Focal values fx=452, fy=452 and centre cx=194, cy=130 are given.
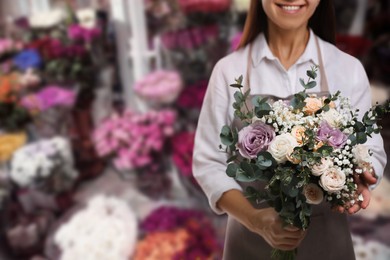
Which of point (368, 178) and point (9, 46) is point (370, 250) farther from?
point (9, 46)

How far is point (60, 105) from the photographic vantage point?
277cm

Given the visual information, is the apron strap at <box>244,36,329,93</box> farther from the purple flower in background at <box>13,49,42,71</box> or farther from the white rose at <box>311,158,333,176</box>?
the purple flower in background at <box>13,49,42,71</box>

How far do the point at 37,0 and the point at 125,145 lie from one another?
118cm

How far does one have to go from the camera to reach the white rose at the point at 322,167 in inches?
36.6

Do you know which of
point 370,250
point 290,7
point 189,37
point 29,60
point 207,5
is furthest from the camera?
point 29,60

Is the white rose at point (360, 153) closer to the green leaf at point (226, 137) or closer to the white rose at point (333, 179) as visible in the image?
the white rose at point (333, 179)

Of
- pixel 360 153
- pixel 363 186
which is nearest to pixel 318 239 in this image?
pixel 363 186

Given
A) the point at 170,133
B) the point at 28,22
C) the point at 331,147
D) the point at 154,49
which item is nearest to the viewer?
the point at 331,147

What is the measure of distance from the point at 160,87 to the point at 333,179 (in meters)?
1.78

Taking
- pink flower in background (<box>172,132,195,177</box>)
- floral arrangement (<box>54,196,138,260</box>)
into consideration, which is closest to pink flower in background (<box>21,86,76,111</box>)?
floral arrangement (<box>54,196,138,260</box>)

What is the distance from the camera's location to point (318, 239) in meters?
1.20

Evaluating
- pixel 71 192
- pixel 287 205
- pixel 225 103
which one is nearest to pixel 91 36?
pixel 71 192

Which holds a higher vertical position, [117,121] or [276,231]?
[276,231]

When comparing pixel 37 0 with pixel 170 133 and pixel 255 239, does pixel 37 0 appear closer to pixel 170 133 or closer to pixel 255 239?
pixel 170 133
